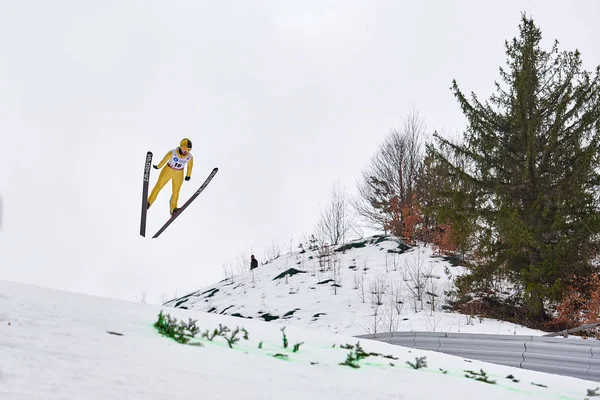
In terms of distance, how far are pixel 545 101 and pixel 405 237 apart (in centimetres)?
874

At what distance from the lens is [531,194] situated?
13828 millimetres

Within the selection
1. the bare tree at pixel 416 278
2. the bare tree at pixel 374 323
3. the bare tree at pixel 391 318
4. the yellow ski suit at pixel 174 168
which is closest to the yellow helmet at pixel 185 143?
the yellow ski suit at pixel 174 168

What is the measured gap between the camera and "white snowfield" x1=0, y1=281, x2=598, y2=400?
6.93 feet

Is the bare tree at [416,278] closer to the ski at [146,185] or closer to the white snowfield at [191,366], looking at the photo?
the ski at [146,185]

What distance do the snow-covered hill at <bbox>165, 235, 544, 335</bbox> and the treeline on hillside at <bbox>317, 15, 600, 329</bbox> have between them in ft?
4.68

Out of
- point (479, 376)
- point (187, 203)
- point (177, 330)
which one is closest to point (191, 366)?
point (177, 330)

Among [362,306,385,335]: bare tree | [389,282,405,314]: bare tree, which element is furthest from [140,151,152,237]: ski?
[389,282,405,314]: bare tree

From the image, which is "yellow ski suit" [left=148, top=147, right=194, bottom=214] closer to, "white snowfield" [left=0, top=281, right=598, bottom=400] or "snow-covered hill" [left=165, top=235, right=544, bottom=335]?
"white snowfield" [left=0, top=281, right=598, bottom=400]

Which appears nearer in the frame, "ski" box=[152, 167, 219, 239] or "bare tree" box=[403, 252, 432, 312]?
"ski" box=[152, 167, 219, 239]

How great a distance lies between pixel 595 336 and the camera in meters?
11.4

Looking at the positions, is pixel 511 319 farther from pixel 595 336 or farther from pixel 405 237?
pixel 405 237

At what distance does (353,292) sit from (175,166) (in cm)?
924

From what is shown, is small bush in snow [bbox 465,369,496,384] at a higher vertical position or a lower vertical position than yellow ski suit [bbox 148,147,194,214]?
lower

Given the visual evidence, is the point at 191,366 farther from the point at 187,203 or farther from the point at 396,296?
the point at 396,296
